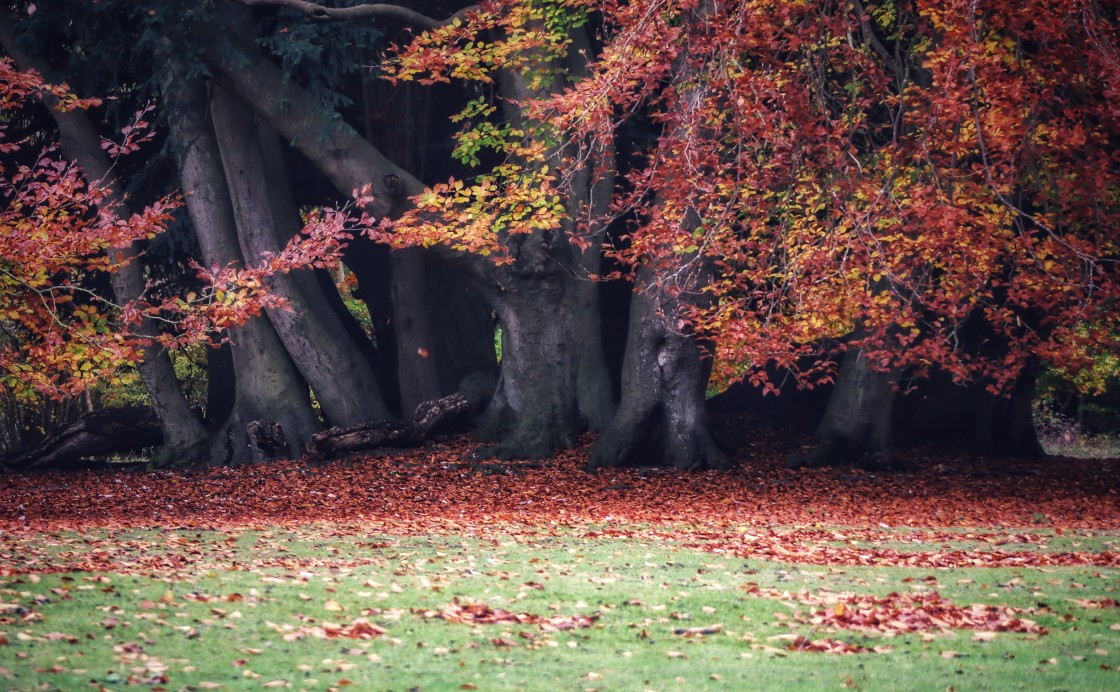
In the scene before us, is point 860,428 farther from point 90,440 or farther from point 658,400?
point 90,440

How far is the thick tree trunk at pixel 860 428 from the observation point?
16.2m

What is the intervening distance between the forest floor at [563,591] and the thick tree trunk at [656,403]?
128 centimetres

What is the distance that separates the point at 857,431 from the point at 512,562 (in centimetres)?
896

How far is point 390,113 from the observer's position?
1759 centimetres

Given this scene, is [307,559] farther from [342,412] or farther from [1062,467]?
[1062,467]

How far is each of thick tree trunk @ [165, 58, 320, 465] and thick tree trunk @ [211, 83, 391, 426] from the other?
29 centimetres

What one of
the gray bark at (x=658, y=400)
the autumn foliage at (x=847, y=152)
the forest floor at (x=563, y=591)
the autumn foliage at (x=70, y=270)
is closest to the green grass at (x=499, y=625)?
the forest floor at (x=563, y=591)

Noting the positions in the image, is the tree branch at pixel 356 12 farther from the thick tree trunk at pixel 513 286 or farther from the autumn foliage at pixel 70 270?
the autumn foliage at pixel 70 270

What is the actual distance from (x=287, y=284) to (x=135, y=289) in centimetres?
246

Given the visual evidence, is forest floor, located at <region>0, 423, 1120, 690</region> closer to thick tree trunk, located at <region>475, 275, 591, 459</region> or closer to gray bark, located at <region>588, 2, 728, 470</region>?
gray bark, located at <region>588, 2, 728, 470</region>

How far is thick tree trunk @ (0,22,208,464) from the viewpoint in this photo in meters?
16.7

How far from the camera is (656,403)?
15.3 m

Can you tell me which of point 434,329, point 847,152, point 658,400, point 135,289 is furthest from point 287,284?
point 847,152

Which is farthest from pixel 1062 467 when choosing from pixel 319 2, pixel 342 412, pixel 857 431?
pixel 319 2
